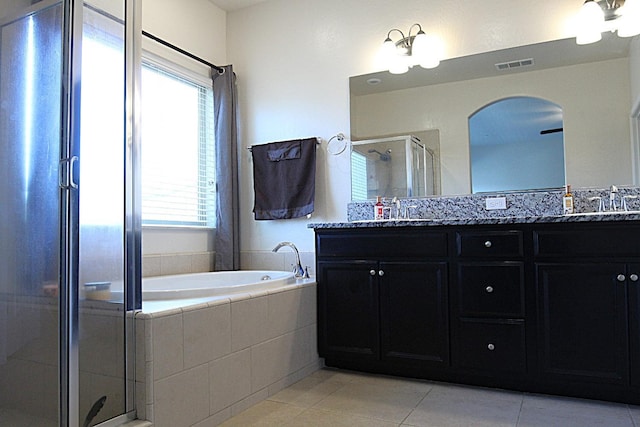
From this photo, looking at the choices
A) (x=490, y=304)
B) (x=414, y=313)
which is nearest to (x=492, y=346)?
(x=490, y=304)

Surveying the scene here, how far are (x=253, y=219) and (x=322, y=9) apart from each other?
157 cm

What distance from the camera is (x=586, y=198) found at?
274cm

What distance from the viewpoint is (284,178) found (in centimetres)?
355

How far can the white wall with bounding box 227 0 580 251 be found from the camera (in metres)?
2.99

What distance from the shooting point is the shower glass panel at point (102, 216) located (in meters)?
1.72

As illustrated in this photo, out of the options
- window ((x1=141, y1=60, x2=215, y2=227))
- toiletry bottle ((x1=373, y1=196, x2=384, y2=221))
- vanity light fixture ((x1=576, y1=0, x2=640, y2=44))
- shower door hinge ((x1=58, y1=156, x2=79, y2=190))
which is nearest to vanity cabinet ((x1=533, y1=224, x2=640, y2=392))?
toiletry bottle ((x1=373, y1=196, x2=384, y2=221))

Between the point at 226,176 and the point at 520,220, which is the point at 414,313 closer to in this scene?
the point at 520,220

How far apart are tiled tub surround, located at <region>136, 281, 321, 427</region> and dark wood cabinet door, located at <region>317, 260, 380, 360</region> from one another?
0.09 metres

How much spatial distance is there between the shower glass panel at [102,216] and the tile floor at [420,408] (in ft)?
1.98

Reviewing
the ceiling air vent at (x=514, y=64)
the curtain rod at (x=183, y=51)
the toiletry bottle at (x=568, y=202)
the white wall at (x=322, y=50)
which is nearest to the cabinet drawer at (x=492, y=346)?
the toiletry bottle at (x=568, y=202)

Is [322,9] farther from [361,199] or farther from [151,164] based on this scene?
[151,164]

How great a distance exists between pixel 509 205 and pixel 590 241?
673mm

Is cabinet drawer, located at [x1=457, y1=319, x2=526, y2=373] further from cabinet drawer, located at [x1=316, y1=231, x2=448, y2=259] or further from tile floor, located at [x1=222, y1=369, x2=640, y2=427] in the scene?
cabinet drawer, located at [x1=316, y1=231, x2=448, y2=259]

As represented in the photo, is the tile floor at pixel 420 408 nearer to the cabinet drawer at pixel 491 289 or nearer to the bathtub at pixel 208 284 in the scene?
the cabinet drawer at pixel 491 289
